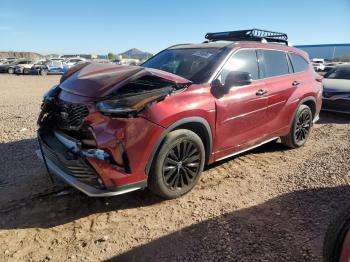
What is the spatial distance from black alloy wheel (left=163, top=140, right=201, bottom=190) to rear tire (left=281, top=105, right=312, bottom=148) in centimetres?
252

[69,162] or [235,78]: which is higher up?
[235,78]

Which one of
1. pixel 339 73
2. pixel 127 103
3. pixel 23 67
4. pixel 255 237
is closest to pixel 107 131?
pixel 127 103

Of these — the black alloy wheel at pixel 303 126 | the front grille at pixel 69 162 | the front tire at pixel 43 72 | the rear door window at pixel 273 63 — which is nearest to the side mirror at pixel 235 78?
the rear door window at pixel 273 63

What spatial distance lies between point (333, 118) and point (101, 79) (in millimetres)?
7631

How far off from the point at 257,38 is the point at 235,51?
1.43 meters

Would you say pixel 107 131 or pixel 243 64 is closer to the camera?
pixel 107 131

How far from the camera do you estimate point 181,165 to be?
4.00 metres

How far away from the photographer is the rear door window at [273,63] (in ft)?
17.1

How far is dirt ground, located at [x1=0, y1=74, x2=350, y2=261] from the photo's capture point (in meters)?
3.13

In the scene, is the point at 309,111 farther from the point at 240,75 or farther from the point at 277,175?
the point at 240,75

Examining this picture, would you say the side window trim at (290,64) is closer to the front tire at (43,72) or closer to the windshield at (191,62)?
the windshield at (191,62)

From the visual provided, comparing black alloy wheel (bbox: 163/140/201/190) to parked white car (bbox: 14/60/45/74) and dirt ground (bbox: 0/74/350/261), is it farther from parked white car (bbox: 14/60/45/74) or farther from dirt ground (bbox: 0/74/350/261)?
parked white car (bbox: 14/60/45/74)

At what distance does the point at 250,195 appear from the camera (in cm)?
428

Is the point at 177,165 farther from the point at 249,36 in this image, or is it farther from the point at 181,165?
the point at 249,36
